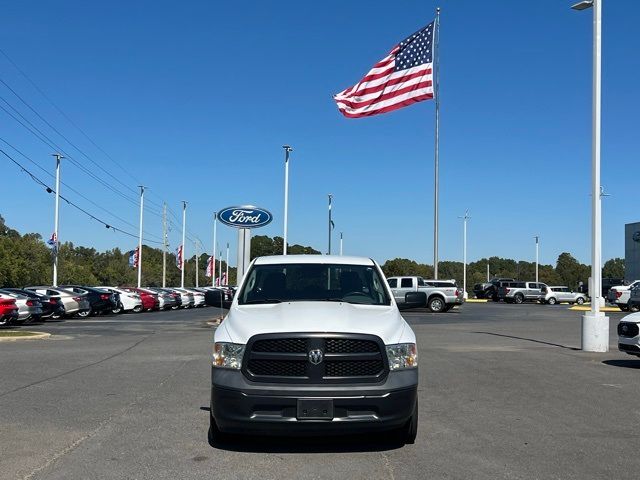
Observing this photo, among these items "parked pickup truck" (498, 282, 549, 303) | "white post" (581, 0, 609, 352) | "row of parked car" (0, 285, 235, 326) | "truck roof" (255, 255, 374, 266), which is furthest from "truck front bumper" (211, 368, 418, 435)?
"parked pickup truck" (498, 282, 549, 303)

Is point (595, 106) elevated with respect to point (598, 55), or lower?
lower

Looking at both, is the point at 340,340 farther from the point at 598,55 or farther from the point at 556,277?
the point at 556,277

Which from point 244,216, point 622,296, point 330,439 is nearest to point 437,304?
point 622,296

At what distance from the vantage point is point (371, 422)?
227 inches

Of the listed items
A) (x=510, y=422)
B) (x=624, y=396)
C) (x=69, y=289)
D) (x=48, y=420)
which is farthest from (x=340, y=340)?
(x=69, y=289)

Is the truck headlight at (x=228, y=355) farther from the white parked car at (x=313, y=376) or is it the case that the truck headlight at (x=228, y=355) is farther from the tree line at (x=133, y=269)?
the tree line at (x=133, y=269)

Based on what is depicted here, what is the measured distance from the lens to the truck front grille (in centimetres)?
581

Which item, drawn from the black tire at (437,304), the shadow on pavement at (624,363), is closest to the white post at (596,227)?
the shadow on pavement at (624,363)

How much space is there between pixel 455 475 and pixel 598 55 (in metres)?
13.6

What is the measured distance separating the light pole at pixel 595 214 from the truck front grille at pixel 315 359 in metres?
11.4

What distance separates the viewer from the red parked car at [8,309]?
23.4 meters

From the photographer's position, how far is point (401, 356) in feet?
19.8

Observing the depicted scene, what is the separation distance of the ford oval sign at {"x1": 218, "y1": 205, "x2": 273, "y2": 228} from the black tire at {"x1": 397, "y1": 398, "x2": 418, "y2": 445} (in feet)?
70.9

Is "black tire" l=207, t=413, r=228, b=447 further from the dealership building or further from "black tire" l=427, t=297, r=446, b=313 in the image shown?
the dealership building
